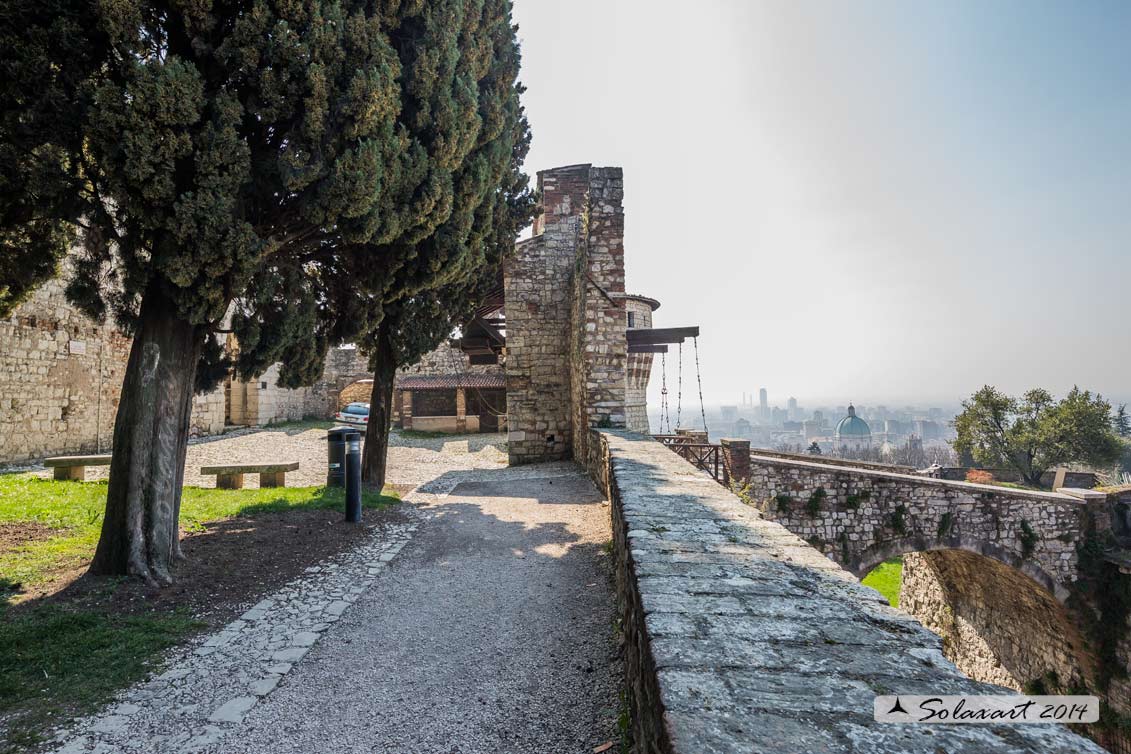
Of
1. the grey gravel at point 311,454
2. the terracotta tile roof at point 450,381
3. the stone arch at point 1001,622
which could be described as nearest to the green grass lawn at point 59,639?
the grey gravel at point 311,454

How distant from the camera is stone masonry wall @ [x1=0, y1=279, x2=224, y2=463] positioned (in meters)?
10.6

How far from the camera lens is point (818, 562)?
2.39 meters

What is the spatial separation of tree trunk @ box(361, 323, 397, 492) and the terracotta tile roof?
1218 cm

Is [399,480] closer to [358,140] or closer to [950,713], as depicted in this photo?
[358,140]

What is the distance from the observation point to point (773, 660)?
1.48 metres

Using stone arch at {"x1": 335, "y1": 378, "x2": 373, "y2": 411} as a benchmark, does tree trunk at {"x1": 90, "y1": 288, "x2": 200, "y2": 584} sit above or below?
below

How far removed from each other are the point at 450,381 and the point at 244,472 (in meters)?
13.2

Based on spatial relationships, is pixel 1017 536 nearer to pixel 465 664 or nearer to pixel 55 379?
pixel 465 664

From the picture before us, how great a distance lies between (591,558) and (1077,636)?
497 inches

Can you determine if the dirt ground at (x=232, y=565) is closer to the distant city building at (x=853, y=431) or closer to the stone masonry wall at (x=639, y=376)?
the stone masonry wall at (x=639, y=376)

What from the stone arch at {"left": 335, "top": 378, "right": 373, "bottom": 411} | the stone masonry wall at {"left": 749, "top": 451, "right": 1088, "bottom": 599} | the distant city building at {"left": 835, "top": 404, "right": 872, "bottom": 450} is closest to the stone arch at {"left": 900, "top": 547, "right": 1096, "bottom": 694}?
the stone masonry wall at {"left": 749, "top": 451, "right": 1088, "bottom": 599}

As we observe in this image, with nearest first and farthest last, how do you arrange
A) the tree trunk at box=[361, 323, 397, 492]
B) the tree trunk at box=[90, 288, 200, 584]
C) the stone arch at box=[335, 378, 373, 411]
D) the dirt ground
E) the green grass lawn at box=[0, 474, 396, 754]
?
the green grass lawn at box=[0, 474, 396, 754], the dirt ground, the tree trunk at box=[90, 288, 200, 584], the tree trunk at box=[361, 323, 397, 492], the stone arch at box=[335, 378, 373, 411]

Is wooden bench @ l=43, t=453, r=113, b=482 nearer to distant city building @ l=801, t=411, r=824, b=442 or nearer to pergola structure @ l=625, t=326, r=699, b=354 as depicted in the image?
pergola structure @ l=625, t=326, r=699, b=354

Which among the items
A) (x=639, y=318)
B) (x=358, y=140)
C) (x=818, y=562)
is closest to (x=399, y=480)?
(x=358, y=140)
